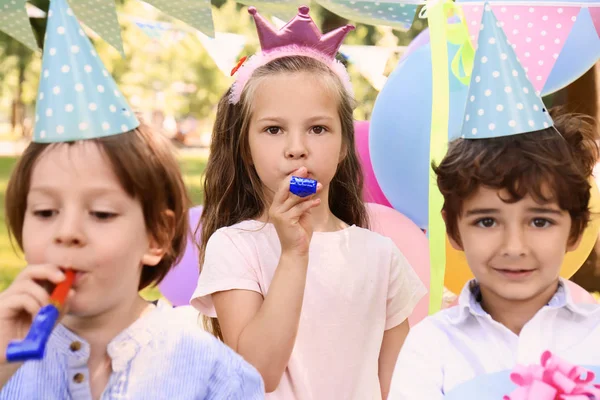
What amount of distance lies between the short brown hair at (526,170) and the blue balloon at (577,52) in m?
0.91

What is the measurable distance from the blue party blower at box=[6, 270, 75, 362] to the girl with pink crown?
0.58 meters

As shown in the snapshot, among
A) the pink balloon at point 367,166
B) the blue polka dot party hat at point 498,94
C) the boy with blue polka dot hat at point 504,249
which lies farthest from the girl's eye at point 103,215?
the pink balloon at point 367,166

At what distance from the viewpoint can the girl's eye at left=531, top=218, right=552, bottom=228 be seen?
179cm

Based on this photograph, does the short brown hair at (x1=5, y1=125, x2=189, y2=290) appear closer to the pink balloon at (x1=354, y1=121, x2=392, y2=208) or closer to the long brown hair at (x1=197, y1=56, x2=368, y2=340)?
the long brown hair at (x1=197, y1=56, x2=368, y2=340)

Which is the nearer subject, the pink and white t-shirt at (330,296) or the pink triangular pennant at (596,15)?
the pink and white t-shirt at (330,296)

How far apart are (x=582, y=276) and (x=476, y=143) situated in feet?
6.55

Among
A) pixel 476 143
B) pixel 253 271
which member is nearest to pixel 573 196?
pixel 476 143

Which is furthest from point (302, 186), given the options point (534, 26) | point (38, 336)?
point (534, 26)

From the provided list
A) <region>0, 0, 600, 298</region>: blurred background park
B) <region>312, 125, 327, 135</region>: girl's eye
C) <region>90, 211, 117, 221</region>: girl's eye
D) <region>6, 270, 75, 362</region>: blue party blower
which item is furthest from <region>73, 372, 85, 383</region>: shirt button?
<region>0, 0, 600, 298</region>: blurred background park

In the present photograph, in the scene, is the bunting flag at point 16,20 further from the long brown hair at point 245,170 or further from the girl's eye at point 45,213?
the girl's eye at point 45,213

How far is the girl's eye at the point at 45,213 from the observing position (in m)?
1.55

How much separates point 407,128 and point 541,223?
2.98 feet

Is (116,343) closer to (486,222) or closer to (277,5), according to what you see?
(486,222)

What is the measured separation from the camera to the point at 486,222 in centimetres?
179
